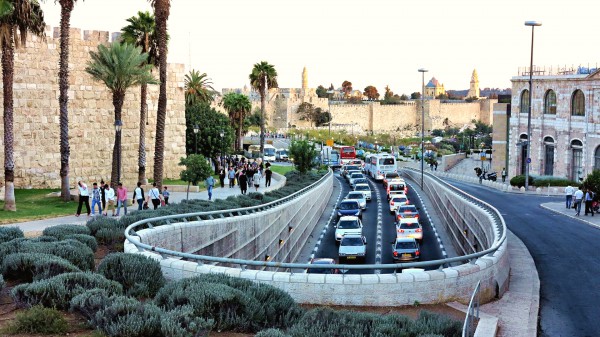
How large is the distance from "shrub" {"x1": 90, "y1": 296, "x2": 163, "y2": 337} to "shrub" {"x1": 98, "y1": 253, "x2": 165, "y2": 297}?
194 cm

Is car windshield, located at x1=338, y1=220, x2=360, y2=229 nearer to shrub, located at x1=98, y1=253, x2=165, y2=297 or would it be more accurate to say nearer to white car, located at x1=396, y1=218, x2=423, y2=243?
white car, located at x1=396, y1=218, x2=423, y2=243

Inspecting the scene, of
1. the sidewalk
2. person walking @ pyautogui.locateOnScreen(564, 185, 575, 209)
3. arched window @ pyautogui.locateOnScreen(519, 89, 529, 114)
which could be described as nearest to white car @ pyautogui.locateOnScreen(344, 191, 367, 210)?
the sidewalk

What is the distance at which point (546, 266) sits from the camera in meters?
19.1

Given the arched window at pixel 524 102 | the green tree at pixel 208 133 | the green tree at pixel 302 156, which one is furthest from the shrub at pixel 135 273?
the arched window at pixel 524 102

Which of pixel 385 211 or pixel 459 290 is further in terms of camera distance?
pixel 385 211

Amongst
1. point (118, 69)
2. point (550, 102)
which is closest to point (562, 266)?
point (118, 69)

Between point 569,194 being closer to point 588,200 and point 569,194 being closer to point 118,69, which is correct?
point 588,200

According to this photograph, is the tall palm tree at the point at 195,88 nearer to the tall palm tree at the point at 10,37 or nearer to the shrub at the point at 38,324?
the tall palm tree at the point at 10,37

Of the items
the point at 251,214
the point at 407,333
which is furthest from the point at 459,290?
the point at 251,214

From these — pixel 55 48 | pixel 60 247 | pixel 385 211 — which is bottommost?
pixel 385 211

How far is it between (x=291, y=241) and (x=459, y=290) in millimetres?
17890

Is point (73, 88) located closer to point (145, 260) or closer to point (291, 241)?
point (291, 241)

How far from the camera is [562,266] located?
18969 mm

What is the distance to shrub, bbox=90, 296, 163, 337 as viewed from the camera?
8156 mm
